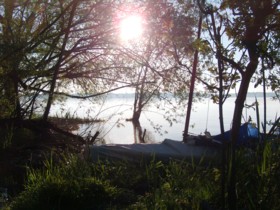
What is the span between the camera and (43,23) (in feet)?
45.5

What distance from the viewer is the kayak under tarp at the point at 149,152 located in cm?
943

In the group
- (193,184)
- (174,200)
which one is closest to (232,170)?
(174,200)

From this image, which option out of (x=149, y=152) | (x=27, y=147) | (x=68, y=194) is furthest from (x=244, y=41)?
(x=27, y=147)

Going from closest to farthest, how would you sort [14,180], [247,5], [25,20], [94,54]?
[247,5] < [14,180] < [25,20] < [94,54]

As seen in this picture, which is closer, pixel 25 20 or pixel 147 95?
pixel 25 20

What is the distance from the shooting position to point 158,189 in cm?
562

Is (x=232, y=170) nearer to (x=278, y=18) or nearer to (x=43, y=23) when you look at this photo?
(x=278, y=18)

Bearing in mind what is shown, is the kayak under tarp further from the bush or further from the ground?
the bush

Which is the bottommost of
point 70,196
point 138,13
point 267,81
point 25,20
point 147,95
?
point 70,196

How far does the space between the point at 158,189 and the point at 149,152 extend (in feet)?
13.0

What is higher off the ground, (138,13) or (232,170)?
(138,13)

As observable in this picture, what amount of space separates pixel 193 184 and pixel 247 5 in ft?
8.01

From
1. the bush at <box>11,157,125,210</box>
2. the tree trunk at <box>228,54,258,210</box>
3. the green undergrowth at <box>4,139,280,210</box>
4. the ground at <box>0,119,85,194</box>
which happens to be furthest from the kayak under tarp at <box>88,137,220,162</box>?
the tree trunk at <box>228,54,258,210</box>

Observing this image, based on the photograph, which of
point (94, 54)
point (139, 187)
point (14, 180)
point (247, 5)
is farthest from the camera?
point (94, 54)
